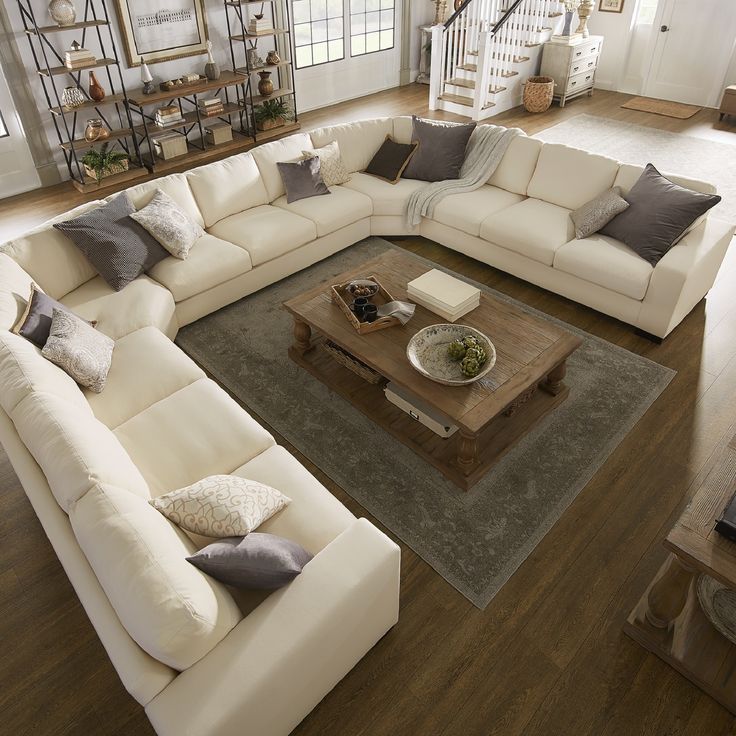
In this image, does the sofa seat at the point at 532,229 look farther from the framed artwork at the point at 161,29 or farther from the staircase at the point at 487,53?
the framed artwork at the point at 161,29

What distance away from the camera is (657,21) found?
7.77 m

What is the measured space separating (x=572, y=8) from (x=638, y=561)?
7602mm

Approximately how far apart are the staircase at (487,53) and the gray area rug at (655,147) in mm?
933

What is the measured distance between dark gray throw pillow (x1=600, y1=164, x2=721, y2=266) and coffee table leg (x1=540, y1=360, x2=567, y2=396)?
3.48ft

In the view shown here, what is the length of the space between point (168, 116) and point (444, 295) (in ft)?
14.1

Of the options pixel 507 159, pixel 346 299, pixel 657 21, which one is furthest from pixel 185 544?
pixel 657 21

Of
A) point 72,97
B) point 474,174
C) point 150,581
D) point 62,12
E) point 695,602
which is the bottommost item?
point 695,602

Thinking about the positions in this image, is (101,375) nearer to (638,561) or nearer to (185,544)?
(185,544)

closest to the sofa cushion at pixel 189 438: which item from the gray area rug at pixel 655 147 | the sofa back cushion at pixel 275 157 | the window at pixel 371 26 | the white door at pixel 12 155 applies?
the sofa back cushion at pixel 275 157

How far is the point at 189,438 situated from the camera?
8.61ft

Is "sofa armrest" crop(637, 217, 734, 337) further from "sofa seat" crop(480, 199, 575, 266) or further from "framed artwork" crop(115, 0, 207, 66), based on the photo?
"framed artwork" crop(115, 0, 207, 66)

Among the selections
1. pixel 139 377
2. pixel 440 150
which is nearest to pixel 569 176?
pixel 440 150

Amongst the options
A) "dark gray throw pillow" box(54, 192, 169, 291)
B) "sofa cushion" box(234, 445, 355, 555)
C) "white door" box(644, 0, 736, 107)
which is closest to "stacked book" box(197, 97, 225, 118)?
"dark gray throw pillow" box(54, 192, 169, 291)

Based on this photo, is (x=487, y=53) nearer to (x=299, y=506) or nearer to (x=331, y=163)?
(x=331, y=163)
